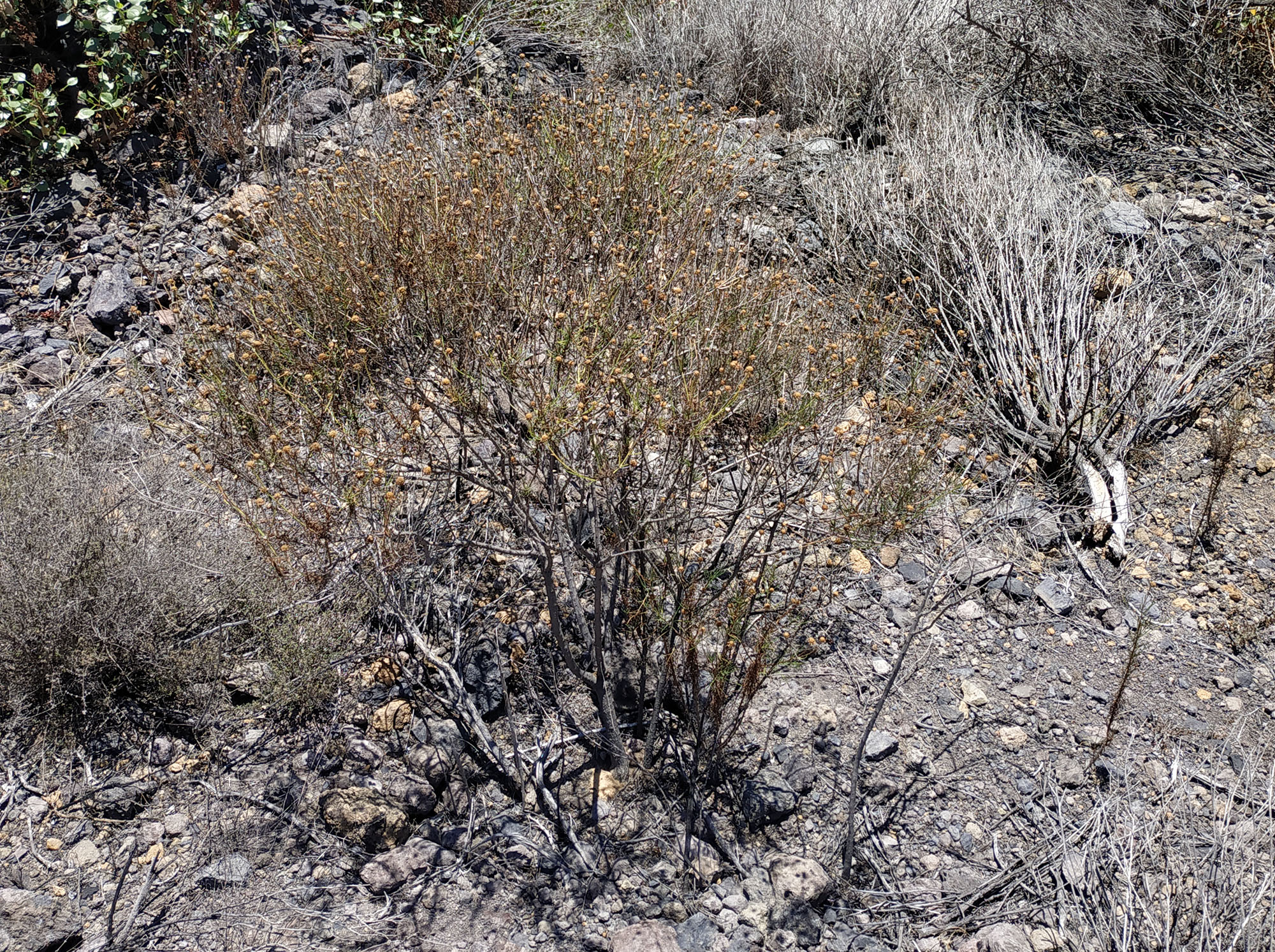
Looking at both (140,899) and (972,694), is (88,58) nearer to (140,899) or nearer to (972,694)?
(140,899)

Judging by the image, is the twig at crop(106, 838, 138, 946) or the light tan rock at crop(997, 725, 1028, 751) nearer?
the twig at crop(106, 838, 138, 946)

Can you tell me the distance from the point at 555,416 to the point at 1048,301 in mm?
2806

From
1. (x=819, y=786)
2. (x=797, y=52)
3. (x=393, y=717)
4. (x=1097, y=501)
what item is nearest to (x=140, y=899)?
(x=393, y=717)

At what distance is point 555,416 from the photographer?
2.36 metres

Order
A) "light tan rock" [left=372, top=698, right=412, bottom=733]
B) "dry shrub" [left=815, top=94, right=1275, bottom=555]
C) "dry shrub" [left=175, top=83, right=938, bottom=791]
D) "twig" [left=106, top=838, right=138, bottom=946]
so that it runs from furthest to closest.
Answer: "dry shrub" [left=815, top=94, right=1275, bottom=555], "light tan rock" [left=372, top=698, right=412, bottom=733], "dry shrub" [left=175, top=83, right=938, bottom=791], "twig" [left=106, top=838, right=138, bottom=946]

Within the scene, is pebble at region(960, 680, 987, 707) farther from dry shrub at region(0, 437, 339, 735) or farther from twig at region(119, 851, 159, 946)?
twig at region(119, 851, 159, 946)

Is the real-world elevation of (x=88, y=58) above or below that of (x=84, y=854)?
above

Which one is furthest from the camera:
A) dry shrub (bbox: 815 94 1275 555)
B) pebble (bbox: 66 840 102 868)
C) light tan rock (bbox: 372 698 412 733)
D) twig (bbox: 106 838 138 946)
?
dry shrub (bbox: 815 94 1275 555)

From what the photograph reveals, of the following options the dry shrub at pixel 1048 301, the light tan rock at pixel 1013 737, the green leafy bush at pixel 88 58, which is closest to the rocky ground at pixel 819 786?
the light tan rock at pixel 1013 737

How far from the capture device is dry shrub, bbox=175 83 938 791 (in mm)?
2658

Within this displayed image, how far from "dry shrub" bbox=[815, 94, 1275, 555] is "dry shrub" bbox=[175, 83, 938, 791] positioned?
59cm

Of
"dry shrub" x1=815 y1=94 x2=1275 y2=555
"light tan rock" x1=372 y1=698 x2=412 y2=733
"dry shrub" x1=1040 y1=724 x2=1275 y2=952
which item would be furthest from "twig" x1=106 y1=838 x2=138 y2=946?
"dry shrub" x1=815 y1=94 x2=1275 y2=555

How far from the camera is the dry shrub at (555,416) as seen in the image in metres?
2.66

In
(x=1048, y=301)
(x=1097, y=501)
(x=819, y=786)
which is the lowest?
(x=819, y=786)
